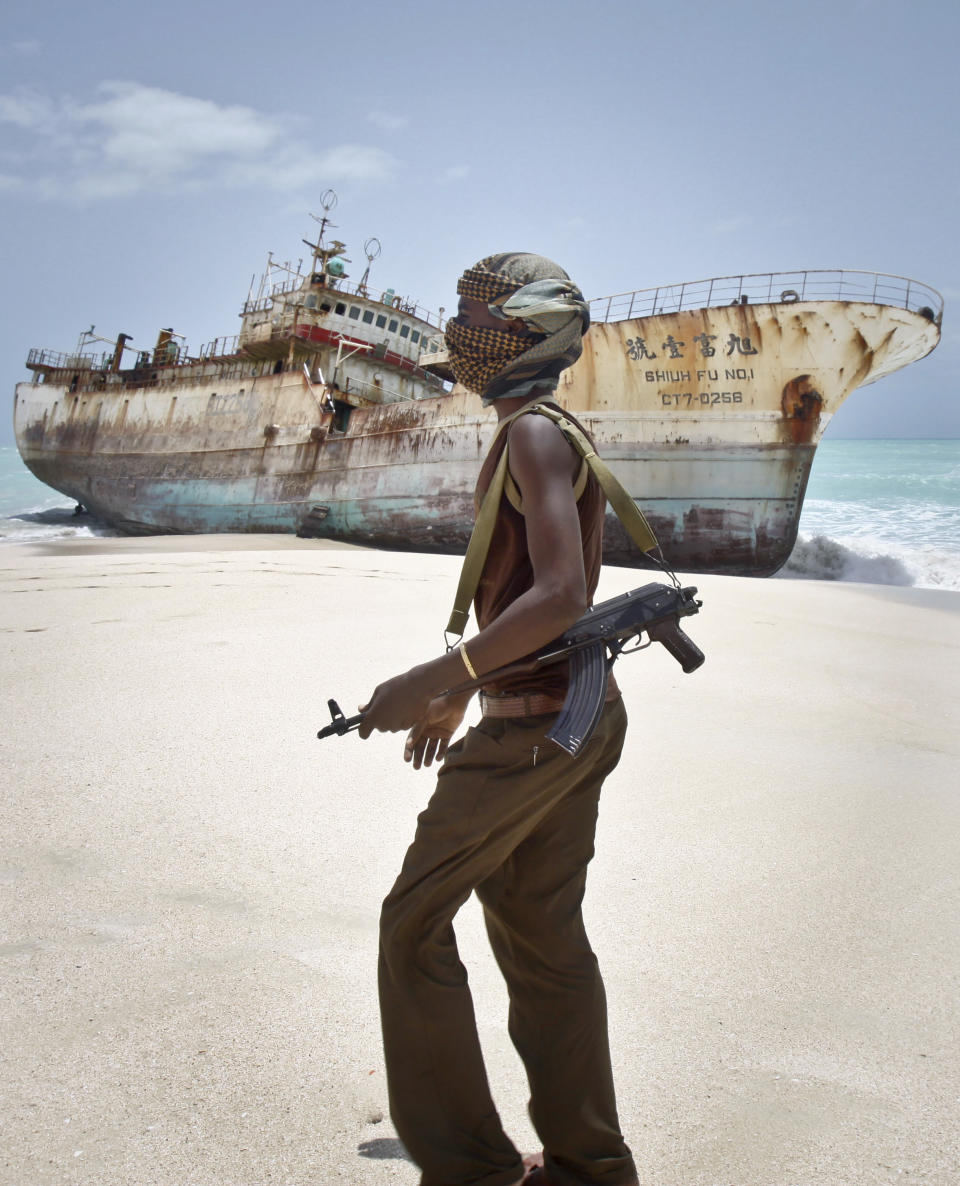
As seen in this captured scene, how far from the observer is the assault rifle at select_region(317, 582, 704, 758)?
132 cm

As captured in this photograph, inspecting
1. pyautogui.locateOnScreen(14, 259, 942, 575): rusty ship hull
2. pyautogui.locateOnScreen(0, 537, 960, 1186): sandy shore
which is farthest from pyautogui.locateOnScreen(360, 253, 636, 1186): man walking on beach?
pyautogui.locateOnScreen(14, 259, 942, 575): rusty ship hull

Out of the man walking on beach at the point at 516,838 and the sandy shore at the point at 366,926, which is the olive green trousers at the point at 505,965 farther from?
the sandy shore at the point at 366,926

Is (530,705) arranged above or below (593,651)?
below

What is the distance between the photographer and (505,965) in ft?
4.72

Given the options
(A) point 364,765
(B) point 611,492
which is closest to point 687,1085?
(B) point 611,492

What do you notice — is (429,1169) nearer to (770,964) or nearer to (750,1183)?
(750,1183)

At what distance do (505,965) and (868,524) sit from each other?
26.4 meters

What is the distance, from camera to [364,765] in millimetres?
3398

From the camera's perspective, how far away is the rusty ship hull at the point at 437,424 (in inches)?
533

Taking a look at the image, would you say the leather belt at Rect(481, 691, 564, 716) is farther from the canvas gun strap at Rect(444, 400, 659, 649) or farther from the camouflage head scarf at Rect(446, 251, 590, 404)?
the camouflage head scarf at Rect(446, 251, 590, 404)

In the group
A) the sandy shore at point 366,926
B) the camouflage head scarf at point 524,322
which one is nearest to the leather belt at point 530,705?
the camouflage head scarf at point 524,322

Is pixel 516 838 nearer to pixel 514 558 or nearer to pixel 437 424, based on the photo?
pixel 514 558

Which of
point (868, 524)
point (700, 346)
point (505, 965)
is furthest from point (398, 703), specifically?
Result: point (868, 524)

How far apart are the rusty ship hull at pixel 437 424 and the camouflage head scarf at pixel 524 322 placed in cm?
1251
